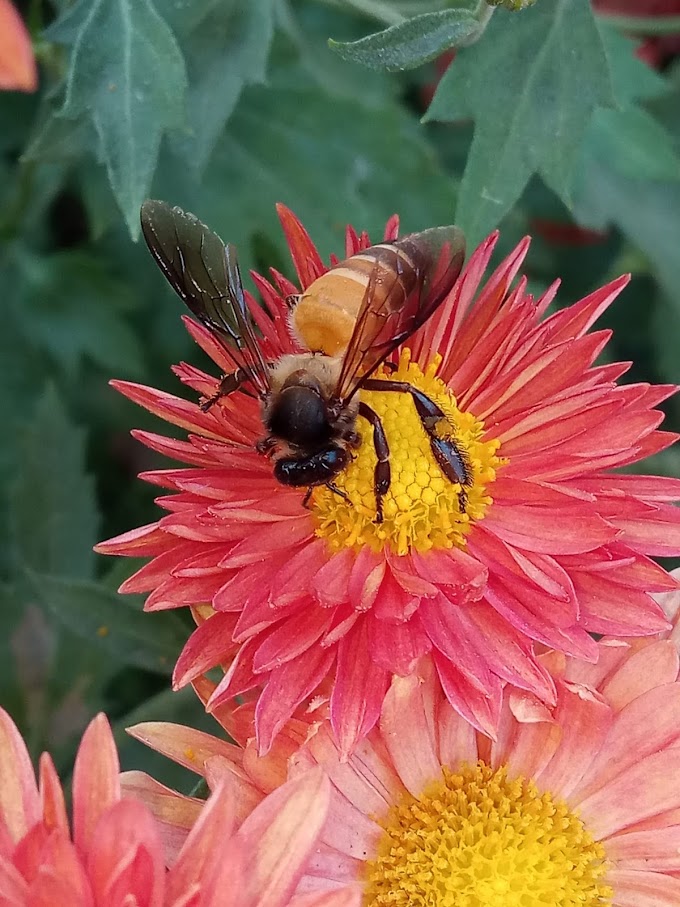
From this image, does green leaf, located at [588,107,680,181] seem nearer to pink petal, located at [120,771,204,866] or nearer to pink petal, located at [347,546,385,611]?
pink petal, located at [347,546,385,611]

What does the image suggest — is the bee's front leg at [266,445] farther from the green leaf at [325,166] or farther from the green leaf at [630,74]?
the green leaf at [630,74]

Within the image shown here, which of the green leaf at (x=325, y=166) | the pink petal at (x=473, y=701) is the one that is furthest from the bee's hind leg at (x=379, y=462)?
the green leaf at (x=325, y=166)

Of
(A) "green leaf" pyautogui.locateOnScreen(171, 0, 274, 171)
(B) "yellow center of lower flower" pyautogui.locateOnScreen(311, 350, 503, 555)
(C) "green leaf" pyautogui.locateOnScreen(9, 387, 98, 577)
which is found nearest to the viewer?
(B) "yellow center of lower flower" pyautogui.locateOnScreen(311, 350, 503, 555)

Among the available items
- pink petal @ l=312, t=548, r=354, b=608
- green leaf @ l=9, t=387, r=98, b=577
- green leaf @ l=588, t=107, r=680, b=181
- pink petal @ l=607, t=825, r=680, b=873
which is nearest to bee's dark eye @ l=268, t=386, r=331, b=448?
pink petal @ l=312, t=548, r=354, b=608

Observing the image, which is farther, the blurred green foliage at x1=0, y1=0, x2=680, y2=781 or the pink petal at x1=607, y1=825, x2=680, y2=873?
the blurred green foliage at x1=0, y1=0, x2=680, y2=781

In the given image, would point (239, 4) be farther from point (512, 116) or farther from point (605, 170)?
point (605, 170)

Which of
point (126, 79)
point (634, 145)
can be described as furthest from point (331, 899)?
point (634, 145)

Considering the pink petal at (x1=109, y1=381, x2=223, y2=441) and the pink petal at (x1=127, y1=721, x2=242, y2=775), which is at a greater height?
the pink petal at (x1=109, y1=381, x2=223, y2=441)
